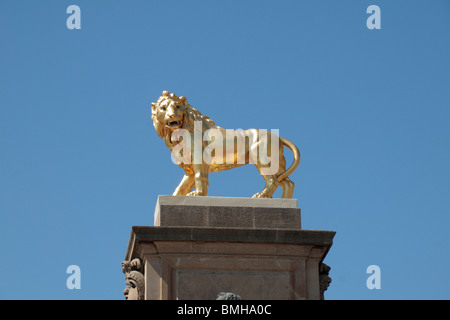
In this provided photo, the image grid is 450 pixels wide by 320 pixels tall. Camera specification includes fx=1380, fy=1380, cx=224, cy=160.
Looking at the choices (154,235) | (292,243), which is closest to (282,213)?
(292,243)

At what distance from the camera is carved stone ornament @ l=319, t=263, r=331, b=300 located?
25.8m

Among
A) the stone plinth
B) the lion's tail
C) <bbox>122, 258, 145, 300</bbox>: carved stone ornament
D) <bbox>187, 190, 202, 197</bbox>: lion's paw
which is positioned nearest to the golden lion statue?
the lion's tail

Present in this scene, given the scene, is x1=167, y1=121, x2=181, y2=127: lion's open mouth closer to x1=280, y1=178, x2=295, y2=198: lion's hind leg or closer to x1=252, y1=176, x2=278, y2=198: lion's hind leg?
x1=252, y1=176, x2=278, y2=198: lion's hind leg

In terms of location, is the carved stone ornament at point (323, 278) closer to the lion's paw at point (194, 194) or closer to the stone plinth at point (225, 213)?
the stone plinth at point (225, 213)

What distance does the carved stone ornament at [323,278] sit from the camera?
25.8m

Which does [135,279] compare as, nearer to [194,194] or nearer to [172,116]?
[194,194]

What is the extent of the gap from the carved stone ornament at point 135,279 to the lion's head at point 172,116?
2630mm

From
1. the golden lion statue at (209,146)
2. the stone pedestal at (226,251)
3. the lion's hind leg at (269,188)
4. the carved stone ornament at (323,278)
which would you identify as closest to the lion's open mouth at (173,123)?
the golden lion statue at (209,146)

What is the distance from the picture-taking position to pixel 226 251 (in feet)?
82.5

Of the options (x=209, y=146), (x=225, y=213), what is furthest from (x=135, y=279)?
(x=209, y=146)

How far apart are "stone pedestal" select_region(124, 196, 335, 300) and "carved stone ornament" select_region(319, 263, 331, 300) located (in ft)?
0.32

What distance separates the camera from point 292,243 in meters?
25.4
